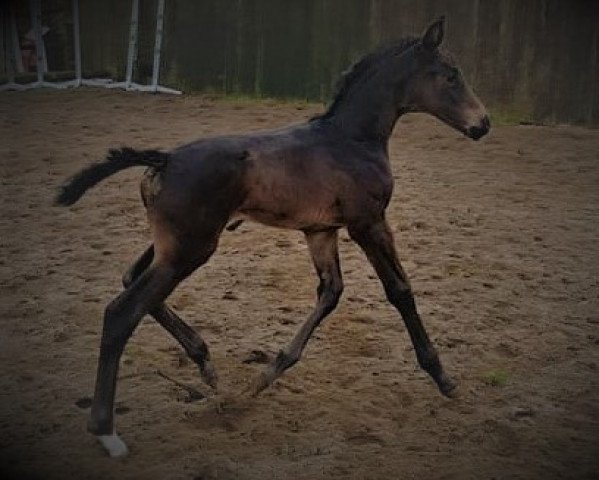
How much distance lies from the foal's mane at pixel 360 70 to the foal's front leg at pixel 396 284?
586 mm

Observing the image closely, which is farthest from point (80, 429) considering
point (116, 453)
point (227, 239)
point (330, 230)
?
point (227, 239)

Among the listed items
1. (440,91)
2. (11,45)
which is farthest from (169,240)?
(11,45)

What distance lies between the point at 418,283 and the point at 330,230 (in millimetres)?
1541

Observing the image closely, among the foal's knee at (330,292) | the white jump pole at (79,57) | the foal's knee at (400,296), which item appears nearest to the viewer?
the foal's knee at (400,296)

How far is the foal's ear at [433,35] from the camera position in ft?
11.3

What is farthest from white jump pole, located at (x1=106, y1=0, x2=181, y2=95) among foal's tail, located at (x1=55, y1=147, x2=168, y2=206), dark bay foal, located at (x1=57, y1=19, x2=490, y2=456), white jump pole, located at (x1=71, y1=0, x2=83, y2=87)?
foal's tail, located at (x1=55, y1=147, x2=168, y2=206)

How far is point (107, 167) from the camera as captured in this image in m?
3.12

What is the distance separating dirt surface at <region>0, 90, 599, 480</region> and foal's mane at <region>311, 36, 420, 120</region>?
131 centimetres

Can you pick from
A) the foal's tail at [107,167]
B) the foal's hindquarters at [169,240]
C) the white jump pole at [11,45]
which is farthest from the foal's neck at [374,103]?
the white jump pole at [11,45]

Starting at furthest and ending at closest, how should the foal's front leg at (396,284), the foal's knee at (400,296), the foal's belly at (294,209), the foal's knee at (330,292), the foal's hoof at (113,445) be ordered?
the foal's knee at (330,292) < the foal's knee at (400,296) < the foal's front leg at (396,284) < the foal's belly at (294,209) < the foal's hoof at (113,445)

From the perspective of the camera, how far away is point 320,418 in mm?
3369

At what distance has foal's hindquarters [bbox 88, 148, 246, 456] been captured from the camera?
3039 mm

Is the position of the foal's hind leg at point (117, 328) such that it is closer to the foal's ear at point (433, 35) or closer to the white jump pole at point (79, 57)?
the foal's ear at point (433, 35)

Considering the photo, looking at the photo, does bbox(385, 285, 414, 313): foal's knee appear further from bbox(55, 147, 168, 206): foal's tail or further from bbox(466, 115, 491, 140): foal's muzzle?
bbox(55, 147, 168, 206): foal's tail
